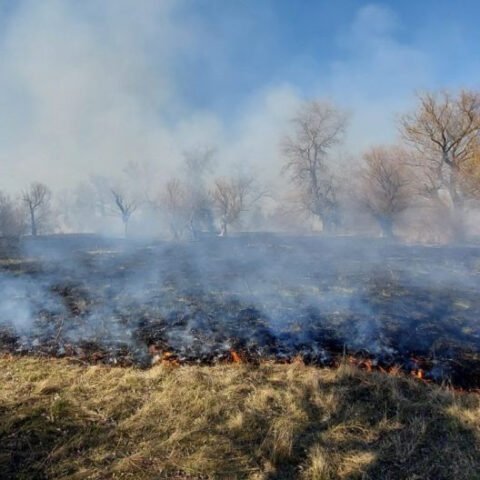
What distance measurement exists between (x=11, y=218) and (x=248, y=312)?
31.9 m

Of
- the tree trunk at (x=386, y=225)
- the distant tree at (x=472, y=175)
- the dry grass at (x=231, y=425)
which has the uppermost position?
the distant tree at (x=472, y=175)

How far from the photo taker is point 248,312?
7137 millimetres

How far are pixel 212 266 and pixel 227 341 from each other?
4.90 m

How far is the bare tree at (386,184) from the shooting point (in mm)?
23156

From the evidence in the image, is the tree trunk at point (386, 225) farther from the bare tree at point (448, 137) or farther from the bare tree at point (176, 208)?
the bare tree at point (176, 208)

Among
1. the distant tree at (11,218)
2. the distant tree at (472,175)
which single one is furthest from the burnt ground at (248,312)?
the distant tree at (11,218)

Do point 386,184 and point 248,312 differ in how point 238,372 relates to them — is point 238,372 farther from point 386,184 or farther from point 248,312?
point 386,184

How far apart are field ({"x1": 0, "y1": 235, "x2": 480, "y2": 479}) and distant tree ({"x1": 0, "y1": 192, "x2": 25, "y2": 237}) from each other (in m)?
23.7

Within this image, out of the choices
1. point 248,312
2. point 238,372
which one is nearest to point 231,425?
point 238,372

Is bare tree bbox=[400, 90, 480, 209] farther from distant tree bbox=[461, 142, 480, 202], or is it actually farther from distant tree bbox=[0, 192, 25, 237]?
distant tree bbox=[0, 192, 25, 237]

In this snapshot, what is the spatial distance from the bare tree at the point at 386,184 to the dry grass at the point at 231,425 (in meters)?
20.4

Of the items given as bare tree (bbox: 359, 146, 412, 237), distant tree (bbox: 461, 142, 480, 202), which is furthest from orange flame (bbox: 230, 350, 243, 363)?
bare tree (bbox: 359, 146, 412, 237)

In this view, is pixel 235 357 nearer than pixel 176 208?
Yes

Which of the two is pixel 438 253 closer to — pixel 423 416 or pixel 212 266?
pixel 212 266
